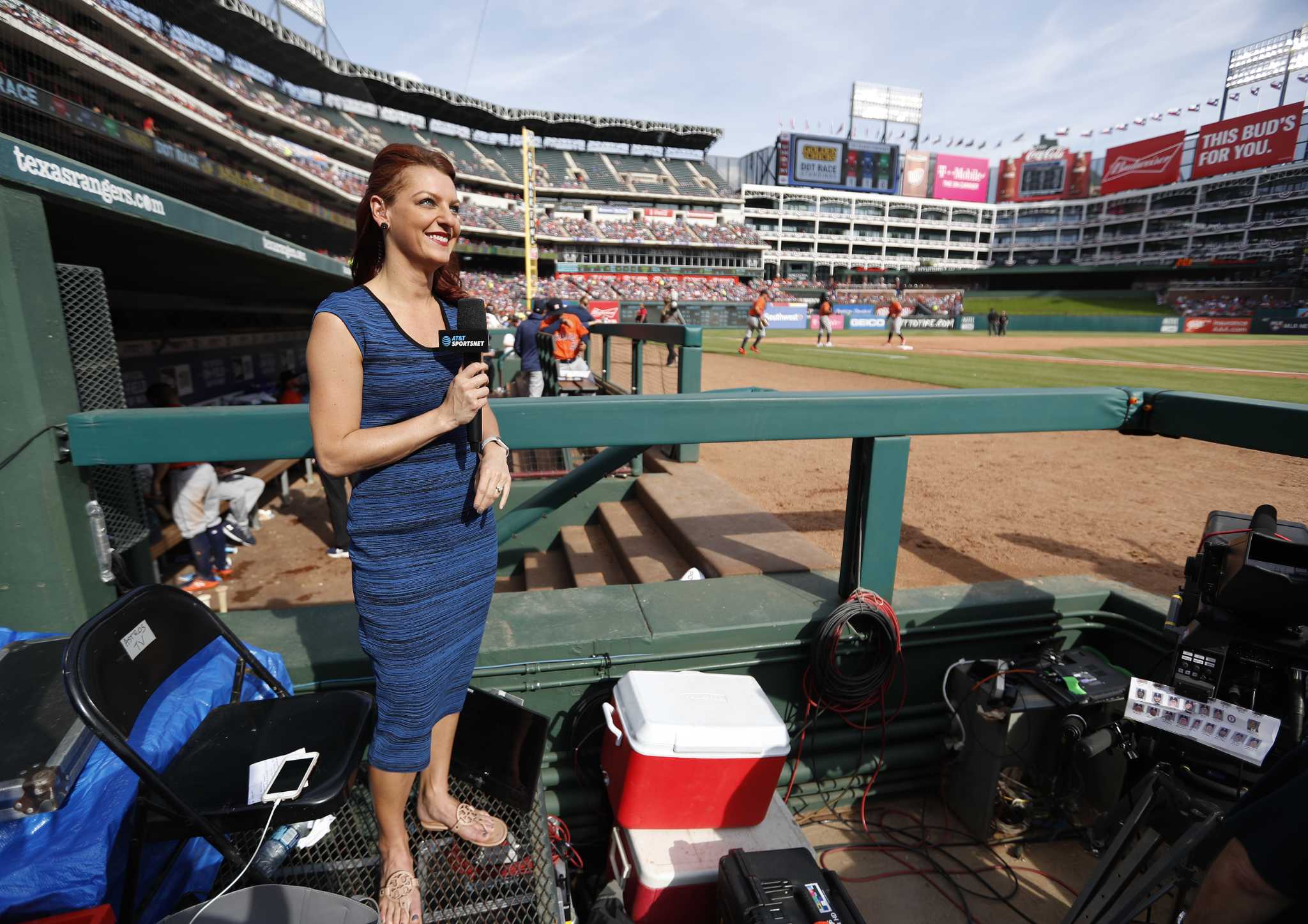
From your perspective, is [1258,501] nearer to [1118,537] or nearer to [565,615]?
[1118,537]

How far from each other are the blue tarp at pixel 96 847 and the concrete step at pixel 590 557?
238 centimetres

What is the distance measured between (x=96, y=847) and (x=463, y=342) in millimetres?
1358

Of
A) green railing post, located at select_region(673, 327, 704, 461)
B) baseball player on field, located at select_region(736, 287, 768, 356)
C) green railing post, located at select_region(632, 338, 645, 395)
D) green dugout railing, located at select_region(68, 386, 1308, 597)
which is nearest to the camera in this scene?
green dugout railing, located at select_region(68, 386, 1308, 597)

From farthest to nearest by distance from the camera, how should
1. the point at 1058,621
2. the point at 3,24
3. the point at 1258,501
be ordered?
the point at 3,24 < the point at 1258,501 < the point at 1058,621

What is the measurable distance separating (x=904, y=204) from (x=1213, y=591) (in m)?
92.2

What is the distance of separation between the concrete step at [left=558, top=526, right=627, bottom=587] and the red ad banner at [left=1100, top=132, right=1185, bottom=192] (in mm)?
88149

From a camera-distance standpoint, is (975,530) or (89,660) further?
(975,530)

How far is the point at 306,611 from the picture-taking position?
8.09 ft

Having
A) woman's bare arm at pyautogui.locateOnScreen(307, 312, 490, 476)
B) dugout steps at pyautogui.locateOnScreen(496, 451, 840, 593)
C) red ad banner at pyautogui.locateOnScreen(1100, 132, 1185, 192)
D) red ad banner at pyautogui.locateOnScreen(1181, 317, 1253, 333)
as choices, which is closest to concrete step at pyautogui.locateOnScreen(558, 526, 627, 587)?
dugout steps at pyautogui.locateOnScreen(496, 451, 840, 593)

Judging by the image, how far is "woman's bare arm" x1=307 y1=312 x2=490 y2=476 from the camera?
1.43 m

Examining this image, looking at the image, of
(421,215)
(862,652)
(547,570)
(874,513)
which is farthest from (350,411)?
(547,570)

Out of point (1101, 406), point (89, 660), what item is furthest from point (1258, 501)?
point (89, 660)

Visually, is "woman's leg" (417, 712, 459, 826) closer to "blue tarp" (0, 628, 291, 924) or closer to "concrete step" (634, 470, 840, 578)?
"blue tarp" (0, 628, 291, 924)

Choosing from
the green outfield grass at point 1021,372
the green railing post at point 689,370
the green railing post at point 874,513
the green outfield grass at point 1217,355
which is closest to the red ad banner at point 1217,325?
the green outfield grass at point 1217,355
